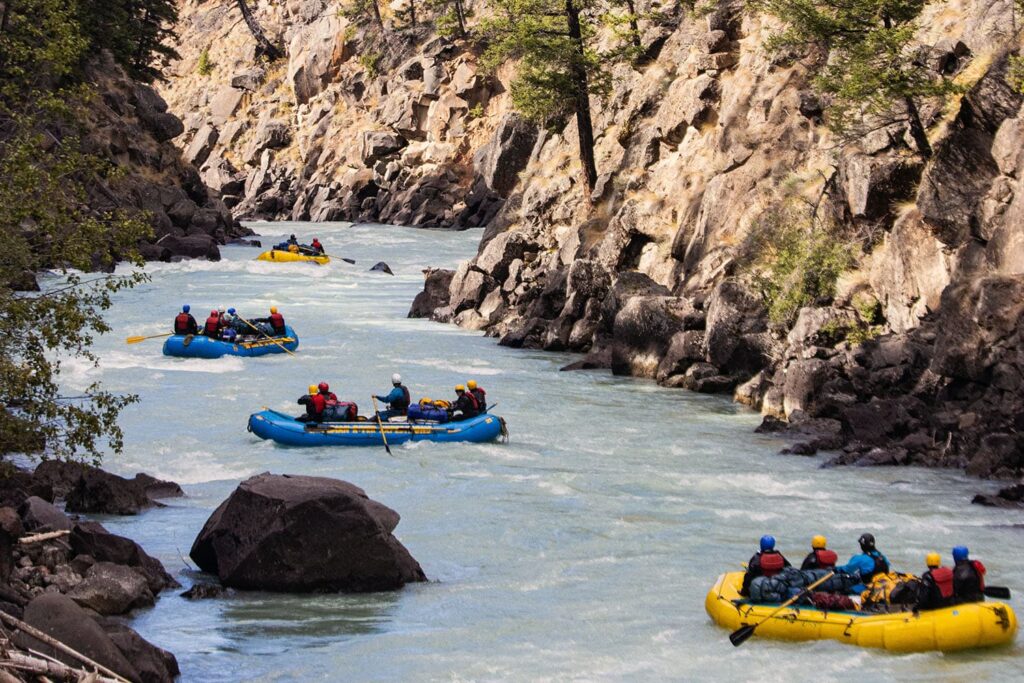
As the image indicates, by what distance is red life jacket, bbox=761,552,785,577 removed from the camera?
1305 cm

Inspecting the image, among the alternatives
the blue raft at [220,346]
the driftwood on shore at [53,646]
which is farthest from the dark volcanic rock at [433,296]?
the driftwood on shore at [53,646]

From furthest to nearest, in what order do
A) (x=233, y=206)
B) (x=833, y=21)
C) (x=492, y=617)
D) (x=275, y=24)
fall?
(x=275, y=24) < (x=233, y=206) < (x=833, y=21) < (x=492, y=617)

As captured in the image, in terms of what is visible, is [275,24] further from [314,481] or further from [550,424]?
[314,481]

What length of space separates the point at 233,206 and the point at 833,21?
61239 millimetres

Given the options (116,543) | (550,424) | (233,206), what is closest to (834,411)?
(550,424)

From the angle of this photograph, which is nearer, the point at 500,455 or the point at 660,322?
the point at 500,455

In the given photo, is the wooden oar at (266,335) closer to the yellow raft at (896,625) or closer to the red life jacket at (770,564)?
the red life jacket at (770,564)

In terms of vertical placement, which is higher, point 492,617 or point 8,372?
point 8,372

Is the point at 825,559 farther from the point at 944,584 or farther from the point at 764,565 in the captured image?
the point at 944,584

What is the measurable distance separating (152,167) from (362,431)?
36802 mm

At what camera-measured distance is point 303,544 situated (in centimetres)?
1384

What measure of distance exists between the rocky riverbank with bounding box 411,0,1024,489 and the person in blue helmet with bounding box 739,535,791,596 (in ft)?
23.3

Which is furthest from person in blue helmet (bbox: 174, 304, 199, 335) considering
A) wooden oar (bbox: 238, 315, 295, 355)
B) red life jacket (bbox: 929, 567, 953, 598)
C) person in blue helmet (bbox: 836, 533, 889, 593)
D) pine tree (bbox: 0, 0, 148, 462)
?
red life jacket (bbox: 929, 567, 953, 598)

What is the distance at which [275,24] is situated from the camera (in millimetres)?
94688
